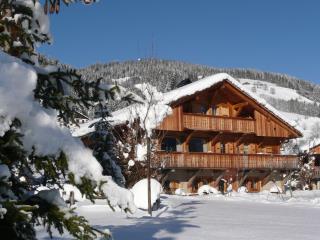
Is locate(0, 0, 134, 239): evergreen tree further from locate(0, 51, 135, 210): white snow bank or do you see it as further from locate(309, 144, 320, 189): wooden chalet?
locate(309, 144, 320, 189): wooden chalet

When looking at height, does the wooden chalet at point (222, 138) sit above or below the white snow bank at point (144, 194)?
above

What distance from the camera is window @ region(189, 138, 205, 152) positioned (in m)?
31.9

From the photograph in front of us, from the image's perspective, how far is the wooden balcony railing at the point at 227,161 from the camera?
28.3 metres

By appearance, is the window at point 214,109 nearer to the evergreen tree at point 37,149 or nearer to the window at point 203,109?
the window at point 203,109

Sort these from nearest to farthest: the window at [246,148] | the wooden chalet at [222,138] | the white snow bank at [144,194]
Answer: the white snow bank at [144,194] < the wooden chalet at [222,138] < the window at [246,148]

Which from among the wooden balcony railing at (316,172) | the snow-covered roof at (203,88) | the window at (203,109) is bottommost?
the wooden balcony railing at (316,172)

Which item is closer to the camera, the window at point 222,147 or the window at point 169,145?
the window at point 169,145

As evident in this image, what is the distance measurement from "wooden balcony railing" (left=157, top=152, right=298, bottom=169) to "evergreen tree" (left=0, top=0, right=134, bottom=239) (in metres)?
21.7

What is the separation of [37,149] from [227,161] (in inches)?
1086

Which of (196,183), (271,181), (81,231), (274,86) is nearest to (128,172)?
(196,183)

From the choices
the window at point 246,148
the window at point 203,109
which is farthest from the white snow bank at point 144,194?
the window at point 246,148

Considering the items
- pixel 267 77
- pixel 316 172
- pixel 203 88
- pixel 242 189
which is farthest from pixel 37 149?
pixel 267 77

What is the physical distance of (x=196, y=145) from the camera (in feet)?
106

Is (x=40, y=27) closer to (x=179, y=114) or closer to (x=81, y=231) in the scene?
(x=81, y=231)
